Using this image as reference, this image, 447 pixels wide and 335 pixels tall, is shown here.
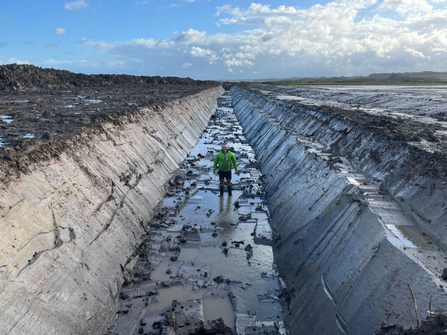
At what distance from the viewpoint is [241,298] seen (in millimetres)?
5922

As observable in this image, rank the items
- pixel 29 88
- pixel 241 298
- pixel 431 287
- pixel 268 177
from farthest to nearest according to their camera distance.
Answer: pixel 29 88, pixel 268 177, pixel 241 298, pixel 431 287

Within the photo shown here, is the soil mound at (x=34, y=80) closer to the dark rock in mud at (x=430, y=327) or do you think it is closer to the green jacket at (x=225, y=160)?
the green jacket at (x=225, y=160)

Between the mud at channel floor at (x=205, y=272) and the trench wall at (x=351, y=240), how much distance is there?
1.59ft

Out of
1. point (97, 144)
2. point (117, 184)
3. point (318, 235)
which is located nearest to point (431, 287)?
point (318, 235)

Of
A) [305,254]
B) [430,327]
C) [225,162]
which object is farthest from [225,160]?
[430,327]

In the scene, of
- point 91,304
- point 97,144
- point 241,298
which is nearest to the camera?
point 91,304

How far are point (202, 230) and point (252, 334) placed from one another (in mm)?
3689

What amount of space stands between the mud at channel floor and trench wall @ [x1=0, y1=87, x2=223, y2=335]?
435 mm

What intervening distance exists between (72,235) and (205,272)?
8.92ft

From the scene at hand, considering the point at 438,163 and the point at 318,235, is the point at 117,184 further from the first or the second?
the point at 438,163

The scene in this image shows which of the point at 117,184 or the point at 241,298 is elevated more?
the point at 117,184

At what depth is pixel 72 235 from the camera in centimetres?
557

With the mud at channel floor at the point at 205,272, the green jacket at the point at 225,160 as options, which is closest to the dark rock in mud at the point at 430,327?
the mud at channel floor at the point at 205,272

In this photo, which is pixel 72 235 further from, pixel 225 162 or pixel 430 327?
pixel 225 162
